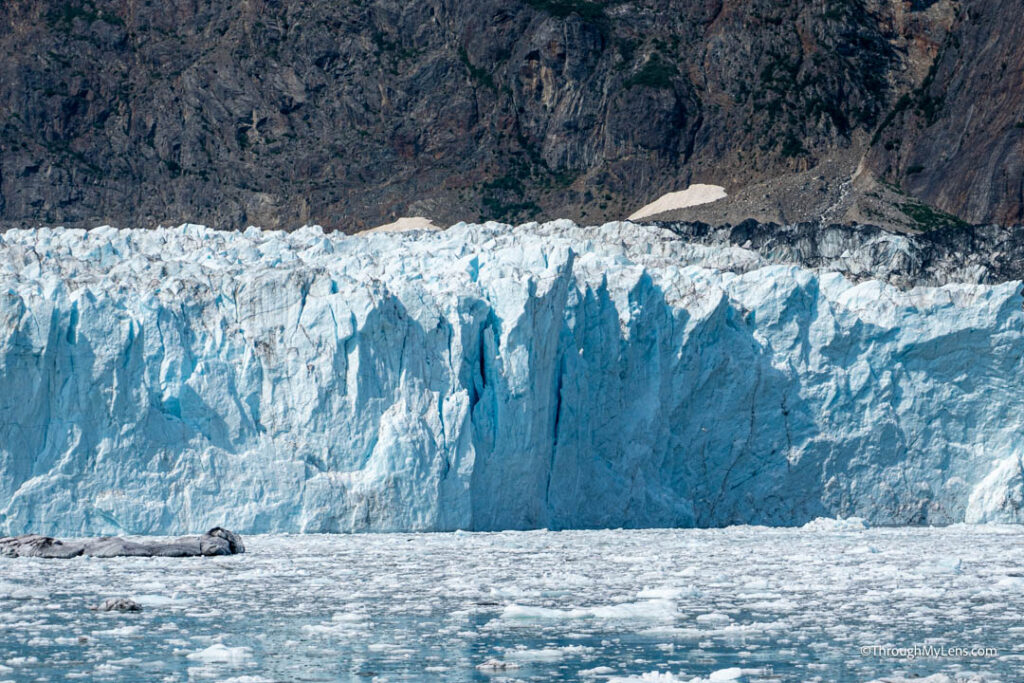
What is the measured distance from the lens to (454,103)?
82125 millimetres

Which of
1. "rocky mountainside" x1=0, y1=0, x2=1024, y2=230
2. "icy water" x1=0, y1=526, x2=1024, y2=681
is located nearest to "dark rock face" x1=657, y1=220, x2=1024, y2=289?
"rocky mountainside" x1=0, y1=0, x2=1024, y2=230

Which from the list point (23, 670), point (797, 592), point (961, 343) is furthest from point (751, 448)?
point (23, 670)

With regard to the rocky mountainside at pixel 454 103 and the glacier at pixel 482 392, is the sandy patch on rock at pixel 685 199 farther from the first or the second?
the glacier at pixel 482 392

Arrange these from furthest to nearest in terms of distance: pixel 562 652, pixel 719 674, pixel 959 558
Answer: pixel 959 558, pixel 562 652, pixel 719 674

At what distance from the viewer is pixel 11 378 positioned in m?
23.1

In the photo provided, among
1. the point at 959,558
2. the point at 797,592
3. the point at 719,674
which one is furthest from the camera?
the point at 959,558

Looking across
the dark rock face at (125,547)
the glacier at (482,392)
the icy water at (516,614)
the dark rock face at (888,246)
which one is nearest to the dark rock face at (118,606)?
the icy water at (516,614)

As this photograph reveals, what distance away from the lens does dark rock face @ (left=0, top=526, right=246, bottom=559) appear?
20109 mm

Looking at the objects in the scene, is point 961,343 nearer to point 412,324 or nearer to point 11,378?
point 412,324

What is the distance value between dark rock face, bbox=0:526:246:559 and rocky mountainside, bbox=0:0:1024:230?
185ft

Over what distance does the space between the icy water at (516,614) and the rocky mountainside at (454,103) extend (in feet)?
190

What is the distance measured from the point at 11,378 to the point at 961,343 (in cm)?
1674

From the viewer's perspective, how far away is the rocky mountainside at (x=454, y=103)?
78000 mm

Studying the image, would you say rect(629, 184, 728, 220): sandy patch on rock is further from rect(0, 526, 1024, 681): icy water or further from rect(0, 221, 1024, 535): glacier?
rect(0, 526, 1024, 681): icy water
